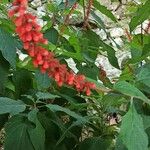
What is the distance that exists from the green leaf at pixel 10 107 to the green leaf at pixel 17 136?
0.31 ft

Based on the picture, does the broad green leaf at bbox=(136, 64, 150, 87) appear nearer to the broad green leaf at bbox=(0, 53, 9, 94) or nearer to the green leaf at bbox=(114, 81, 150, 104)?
the green leaf at bbox=(114, 81, 150, 104)

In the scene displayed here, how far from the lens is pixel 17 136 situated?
1.23 metres

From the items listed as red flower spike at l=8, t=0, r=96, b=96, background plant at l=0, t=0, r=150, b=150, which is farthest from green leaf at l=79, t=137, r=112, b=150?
red flower spike at l=8, t=0, r=96, b=96

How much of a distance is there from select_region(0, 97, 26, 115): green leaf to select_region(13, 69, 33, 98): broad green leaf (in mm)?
204

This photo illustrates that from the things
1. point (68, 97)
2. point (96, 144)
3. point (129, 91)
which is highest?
point (129, 91)

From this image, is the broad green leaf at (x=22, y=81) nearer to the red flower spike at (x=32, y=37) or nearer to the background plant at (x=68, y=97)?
the background plant at (x=68, y=97)

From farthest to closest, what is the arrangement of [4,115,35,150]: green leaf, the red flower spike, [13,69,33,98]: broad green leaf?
[13,69,33,98]: broad green leaf, [4,115,35,150]: green leaf, the red flower spike

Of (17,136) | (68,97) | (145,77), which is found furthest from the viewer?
(68,97)

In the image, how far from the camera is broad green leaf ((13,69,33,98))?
4.51ft

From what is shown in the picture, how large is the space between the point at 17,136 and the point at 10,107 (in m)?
0.13

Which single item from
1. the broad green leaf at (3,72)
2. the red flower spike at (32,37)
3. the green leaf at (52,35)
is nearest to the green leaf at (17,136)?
the broad green leaf at (3,72)

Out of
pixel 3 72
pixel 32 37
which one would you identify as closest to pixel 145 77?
pixel 3 72

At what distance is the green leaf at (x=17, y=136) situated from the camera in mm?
1235

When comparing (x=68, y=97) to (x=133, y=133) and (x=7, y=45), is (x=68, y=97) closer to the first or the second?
(x=7, y=45)
